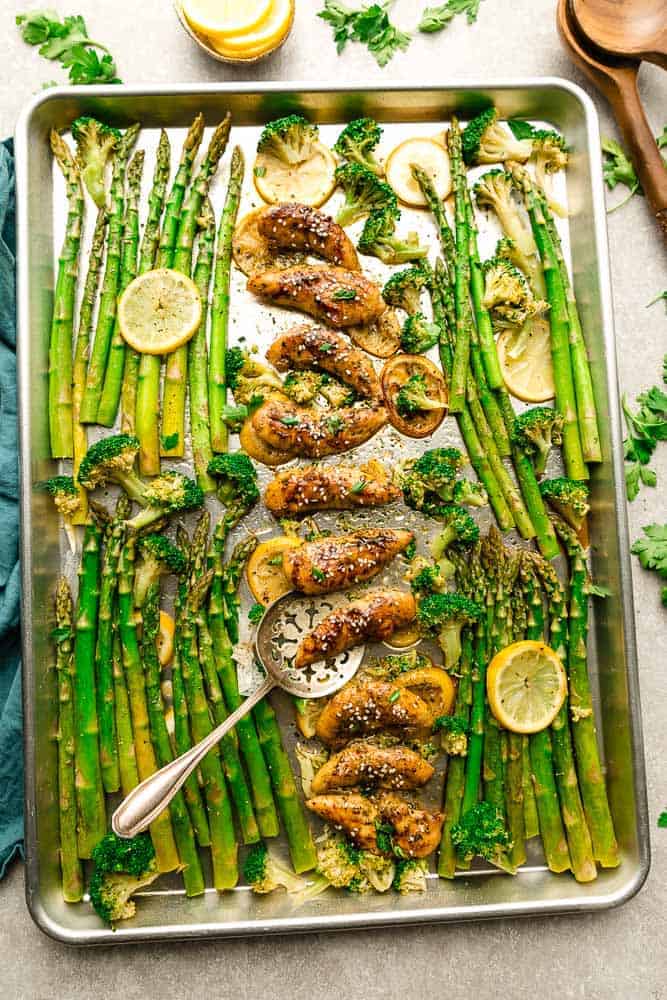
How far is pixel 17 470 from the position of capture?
4672 mm

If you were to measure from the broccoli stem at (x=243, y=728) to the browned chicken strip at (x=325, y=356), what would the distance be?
1.25 metres

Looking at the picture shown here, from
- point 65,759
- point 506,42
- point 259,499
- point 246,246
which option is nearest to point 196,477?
point 259,499

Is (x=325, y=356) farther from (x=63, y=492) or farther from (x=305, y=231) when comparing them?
(x=63, y=492)

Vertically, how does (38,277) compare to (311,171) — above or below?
below

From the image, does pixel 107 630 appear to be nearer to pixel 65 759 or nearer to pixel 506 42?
pixel 65 759

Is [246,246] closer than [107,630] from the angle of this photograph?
No

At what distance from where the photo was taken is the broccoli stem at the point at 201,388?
15.4ft

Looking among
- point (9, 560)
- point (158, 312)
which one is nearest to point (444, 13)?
point (158, 312)

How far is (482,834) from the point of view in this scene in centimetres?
445

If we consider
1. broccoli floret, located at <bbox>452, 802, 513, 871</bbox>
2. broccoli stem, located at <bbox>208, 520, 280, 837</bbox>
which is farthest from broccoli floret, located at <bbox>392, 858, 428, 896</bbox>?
broccoli stem, located at <bbox>208, 520, 280, 837</bbox>

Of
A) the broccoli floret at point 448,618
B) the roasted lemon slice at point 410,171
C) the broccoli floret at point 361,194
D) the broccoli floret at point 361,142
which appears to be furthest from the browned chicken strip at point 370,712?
the broccoli floret at point 361,142

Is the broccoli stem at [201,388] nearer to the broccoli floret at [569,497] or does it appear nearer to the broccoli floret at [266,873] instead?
the broccoli floret at [569,497]

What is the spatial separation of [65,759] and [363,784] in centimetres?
161

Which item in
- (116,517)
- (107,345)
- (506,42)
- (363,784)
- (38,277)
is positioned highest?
(506,42)
